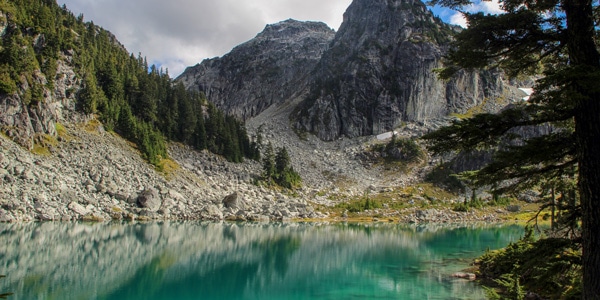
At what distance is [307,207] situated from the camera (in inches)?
3113

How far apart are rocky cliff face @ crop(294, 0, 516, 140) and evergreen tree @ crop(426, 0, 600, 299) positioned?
131 meters

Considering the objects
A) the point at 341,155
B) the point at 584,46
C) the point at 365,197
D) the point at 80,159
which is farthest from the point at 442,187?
the point at 584,46

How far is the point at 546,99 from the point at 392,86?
144638 mm


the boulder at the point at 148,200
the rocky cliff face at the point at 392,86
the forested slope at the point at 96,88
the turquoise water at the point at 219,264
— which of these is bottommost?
the turquoise water at the point at 219,264

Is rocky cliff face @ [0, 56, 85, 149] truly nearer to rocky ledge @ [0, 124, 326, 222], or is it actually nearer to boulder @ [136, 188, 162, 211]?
rocky ledge @ [0, 124, 326, 222]

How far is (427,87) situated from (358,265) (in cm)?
12674

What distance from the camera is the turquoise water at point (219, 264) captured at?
67.9 feet

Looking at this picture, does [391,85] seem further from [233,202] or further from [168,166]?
[168,166]

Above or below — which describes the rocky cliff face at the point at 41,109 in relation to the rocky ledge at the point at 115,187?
above

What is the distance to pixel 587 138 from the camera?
7.30m

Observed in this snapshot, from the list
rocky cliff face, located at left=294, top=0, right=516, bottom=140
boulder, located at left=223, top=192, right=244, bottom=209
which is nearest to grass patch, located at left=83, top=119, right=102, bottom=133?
boulder, located at left=223, top=192, right=244, bottom=209

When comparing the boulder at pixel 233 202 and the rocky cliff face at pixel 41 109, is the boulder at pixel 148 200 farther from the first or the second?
the rocky cliff face at pixel 41 109

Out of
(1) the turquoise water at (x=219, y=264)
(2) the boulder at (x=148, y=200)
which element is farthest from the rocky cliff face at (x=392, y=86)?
(1) the turquoise water at (x=219, y=264)

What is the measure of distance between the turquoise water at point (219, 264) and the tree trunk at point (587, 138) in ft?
44.3
